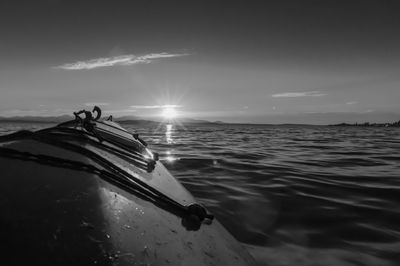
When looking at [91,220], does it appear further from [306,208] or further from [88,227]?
[306,208]

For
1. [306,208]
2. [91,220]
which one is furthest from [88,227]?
[306,208]

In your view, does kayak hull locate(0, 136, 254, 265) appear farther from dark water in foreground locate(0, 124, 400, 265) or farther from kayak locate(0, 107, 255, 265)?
dark water in foreground locate(0, 124, 400, 265)

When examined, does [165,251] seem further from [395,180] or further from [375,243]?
[395,180]

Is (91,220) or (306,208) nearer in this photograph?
(91,220)

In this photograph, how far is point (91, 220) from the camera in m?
1.77

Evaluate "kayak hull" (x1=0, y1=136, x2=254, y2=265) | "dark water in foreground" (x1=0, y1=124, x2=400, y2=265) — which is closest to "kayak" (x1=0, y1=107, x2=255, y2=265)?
"kayak hull" (x1=0, y1=136, x2=254, y2=265)

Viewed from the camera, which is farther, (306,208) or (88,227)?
(306,208)

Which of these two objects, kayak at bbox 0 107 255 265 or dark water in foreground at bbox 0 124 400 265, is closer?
kayak at bbox 0 107 255 265

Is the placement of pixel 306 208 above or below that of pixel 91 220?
below

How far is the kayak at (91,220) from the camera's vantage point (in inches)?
59.4

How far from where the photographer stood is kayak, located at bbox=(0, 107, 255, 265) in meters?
1.51

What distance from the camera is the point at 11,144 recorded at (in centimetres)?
319

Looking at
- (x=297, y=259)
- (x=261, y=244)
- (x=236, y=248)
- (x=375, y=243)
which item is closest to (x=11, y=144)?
(x=236, y=248)

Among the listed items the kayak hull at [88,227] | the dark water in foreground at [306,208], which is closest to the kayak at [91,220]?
the kayak hull at [88,227]
